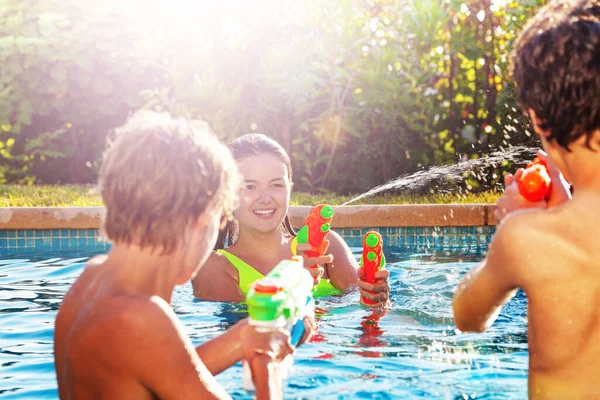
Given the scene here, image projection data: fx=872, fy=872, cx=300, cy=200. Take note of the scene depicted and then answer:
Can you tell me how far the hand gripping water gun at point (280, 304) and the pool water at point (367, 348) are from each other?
3.45 feet

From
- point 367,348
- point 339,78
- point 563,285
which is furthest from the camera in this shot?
point 339,78

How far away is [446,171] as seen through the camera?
9.62m

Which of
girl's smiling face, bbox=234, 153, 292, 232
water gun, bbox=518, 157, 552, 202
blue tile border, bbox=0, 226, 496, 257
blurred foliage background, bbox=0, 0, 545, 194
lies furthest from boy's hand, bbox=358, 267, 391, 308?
blurred foliage background, bbox=0, 0, 545, 194

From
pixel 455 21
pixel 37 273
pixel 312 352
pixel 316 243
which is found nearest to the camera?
pixel 312 352

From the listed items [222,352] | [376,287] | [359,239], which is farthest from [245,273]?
[359,239]

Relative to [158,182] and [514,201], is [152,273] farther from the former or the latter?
[514,201]

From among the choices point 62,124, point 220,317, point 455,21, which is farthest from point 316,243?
point 62,124

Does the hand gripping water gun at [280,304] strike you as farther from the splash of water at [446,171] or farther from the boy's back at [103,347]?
the splash of water at [446,171]

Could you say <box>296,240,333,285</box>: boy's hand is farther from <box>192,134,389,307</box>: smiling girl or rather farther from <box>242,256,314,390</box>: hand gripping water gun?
<box>242,256,314,390</box>: hand gripping water gun

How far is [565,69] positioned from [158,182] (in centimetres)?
108

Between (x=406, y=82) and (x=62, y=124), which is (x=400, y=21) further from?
(x=62, y=124)

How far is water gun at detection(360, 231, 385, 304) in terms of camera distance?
4328mm

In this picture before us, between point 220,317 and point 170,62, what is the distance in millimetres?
6579

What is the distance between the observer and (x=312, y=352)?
413cm
